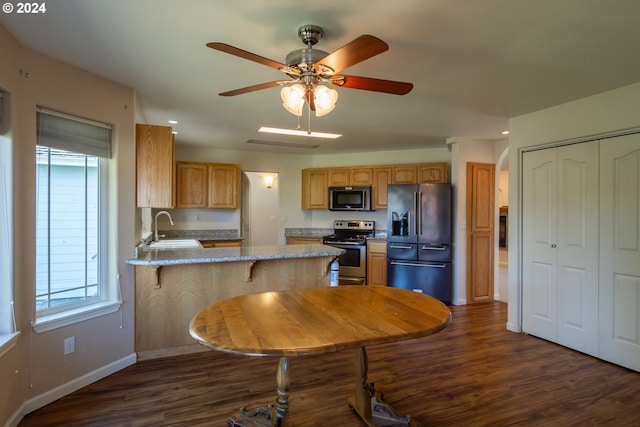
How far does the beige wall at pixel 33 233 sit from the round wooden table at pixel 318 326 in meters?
1.32

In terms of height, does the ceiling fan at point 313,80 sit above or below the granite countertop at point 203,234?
above

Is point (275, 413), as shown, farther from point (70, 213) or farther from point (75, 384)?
point (70, 213)

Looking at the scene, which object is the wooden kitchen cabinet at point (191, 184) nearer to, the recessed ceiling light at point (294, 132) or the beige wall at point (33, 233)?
the recessed ceiling light at point (294, 132)

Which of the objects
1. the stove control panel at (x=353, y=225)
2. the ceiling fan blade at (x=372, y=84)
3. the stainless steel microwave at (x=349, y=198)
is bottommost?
the stove control panel at (x=353, y=225)

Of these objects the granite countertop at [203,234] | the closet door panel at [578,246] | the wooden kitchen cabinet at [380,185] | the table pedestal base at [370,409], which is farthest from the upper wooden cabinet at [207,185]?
the closet door panel at [578,246]

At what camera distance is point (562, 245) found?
130 inches

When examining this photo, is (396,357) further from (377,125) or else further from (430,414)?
(377,125)

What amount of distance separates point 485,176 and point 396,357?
3116mm

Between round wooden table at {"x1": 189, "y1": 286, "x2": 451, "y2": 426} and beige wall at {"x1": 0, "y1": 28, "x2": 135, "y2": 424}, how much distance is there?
132cm

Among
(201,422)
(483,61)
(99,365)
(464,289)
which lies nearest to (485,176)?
(464,289)

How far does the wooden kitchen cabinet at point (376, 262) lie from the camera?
5215 millimetres

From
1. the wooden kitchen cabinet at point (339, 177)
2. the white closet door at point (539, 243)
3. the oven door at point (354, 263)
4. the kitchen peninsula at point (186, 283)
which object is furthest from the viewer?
the wooden kitchen cabinet at point (339, 177)

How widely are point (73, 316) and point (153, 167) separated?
1.33 meters

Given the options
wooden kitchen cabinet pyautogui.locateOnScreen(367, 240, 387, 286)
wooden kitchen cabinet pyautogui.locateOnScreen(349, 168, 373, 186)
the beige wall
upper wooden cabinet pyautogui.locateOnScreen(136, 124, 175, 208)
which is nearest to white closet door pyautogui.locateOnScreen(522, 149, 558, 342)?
wooden kitchen cabinet pyautogui.locateOnScreen(367, 240, 387, 286)
